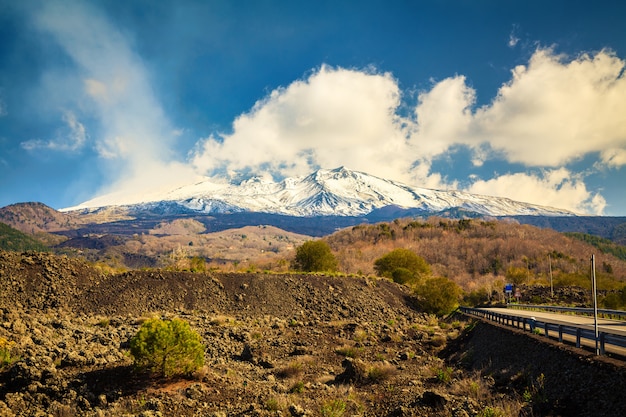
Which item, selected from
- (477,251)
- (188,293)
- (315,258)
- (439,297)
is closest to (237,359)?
(188,293)

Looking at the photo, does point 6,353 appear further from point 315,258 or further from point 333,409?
point 315,258

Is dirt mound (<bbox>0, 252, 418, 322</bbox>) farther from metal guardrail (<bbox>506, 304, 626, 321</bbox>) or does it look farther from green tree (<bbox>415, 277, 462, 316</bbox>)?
metal guardrail (<bbox>506, 304, 626, 321</bbox>)

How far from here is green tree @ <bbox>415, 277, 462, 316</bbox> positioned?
164 ft

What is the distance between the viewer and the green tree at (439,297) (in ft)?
164

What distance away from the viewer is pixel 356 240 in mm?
174750

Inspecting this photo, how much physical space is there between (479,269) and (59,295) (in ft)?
407

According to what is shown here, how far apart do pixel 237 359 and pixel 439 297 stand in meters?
34.6

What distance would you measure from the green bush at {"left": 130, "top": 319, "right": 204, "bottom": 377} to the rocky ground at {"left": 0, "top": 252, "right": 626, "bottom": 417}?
534mm

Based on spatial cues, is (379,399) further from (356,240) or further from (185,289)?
(356,240)

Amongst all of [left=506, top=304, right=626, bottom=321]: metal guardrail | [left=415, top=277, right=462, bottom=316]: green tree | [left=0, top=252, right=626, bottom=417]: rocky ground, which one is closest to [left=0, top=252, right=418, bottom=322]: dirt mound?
[left=0, top=252, right=626, bottom=417]: rocky ground

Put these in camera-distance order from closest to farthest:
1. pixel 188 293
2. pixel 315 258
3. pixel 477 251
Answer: pixel 188 293
pixel 315 258
pixel 477 251

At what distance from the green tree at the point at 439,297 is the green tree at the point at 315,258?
49.2 feet

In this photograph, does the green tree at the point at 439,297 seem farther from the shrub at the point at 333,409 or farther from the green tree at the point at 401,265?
the shrub at the point at 333,409

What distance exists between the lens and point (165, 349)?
14.8 metres
